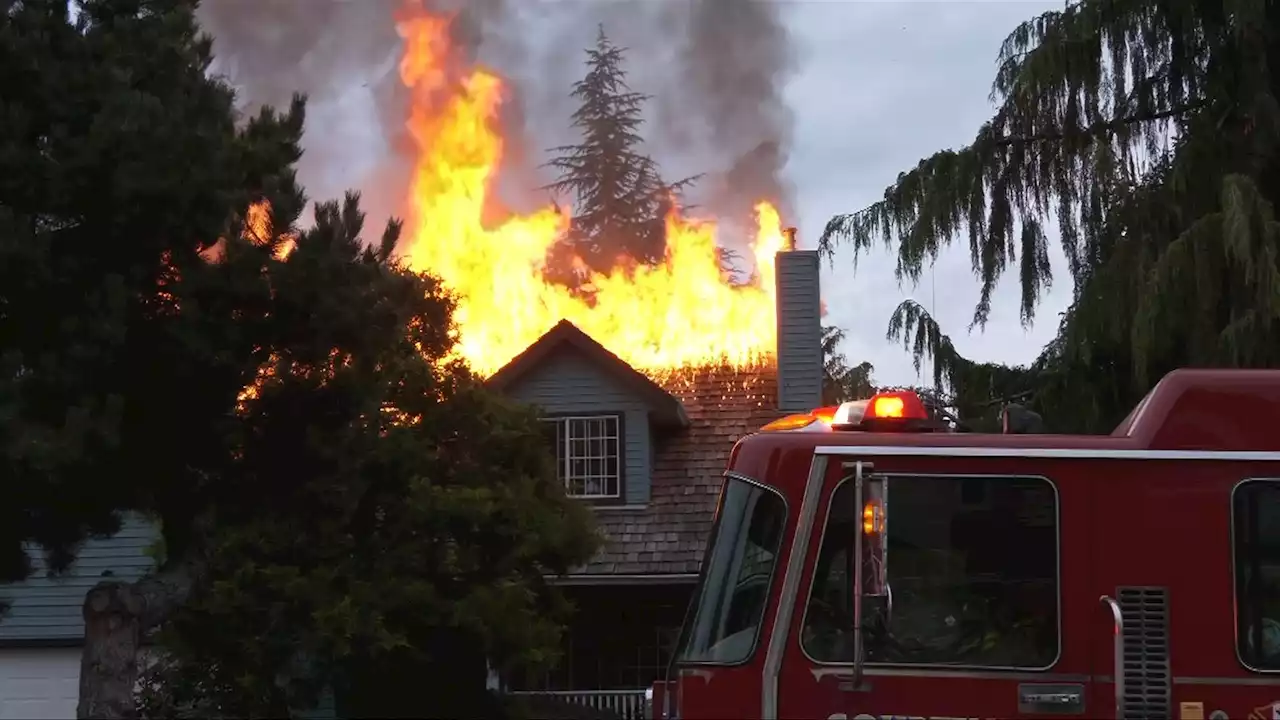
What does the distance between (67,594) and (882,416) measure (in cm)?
1548

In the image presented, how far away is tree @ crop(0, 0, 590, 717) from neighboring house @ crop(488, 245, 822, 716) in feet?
18.6

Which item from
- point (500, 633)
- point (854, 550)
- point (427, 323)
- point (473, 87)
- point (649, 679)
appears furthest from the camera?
point (473, 87)

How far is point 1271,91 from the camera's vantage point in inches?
471

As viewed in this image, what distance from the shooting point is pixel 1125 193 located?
12.4m

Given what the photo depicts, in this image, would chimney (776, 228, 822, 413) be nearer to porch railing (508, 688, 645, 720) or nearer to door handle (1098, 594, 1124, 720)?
porch railing (508, 688, 645, 720)

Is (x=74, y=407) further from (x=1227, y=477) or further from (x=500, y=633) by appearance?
(x=1227, y=477)

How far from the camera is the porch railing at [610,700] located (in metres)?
16.0

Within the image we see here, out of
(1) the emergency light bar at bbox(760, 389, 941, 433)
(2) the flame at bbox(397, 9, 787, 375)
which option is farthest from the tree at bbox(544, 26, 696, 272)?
(1) the emergency light bar at bbox(760, 389, 941, 433)

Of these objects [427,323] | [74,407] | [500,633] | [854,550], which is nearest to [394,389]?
[427,323]

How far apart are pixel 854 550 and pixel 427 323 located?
9290mm

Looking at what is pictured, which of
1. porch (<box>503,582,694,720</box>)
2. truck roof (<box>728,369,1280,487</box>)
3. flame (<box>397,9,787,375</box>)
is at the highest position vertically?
flame (<box>397,9,787,375</box>)

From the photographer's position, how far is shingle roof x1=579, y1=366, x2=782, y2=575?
17.0 meters

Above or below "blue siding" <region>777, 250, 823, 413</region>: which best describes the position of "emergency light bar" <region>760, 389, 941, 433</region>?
below

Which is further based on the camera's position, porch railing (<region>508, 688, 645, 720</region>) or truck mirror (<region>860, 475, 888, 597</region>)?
porch railing (<region>508, 688, 645, 720</region>)
